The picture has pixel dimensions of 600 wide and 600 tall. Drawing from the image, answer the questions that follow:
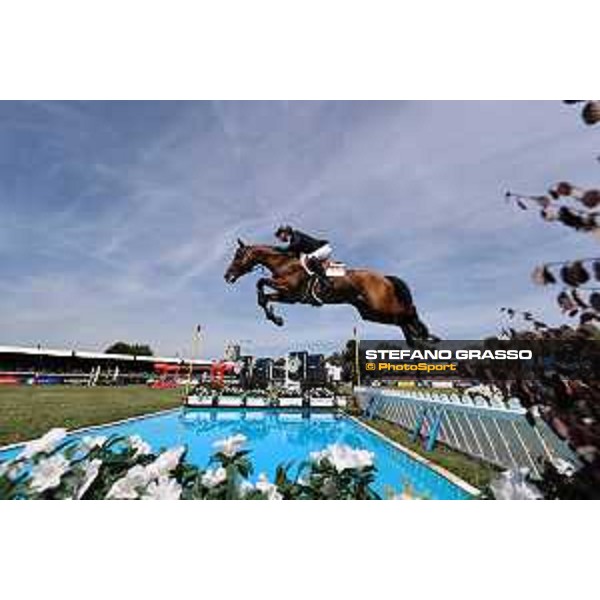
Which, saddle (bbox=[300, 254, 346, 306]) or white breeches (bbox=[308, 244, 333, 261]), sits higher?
white breeches (bbox=[308, 244, 333, 261])

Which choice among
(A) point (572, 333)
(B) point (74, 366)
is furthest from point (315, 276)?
Result: (B) point (74, 366)

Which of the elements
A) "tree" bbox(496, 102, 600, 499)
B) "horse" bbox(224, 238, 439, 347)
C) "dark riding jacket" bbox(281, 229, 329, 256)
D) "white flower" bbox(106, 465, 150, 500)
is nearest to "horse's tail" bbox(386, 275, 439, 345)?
"horse" bbox(224, 238, 439, 347)

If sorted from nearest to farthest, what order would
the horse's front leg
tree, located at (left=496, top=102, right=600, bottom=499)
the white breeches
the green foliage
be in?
tree, located at (left=496, top=102, right=600, bottom=499), the green foliage, the white breeches, the horse's front leg

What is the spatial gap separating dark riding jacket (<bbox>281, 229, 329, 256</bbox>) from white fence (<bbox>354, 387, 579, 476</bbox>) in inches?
78.0

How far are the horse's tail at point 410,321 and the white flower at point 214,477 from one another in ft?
12.0

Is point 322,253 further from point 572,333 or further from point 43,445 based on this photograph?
point 572,333

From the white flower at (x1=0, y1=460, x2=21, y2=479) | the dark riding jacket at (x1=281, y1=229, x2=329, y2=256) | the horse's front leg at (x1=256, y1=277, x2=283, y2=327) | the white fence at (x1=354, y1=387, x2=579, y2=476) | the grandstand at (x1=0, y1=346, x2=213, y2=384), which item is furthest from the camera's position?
the grandstand at (x1=0, y1=346, x2=213, y2=384)

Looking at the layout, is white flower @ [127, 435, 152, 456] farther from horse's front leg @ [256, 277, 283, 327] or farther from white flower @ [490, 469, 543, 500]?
horse's front leg @ [256, 277, 283, 327]

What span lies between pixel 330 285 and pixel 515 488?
139 inches

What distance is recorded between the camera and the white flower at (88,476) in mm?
2189

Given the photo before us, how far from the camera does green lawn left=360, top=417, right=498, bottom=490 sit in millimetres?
3699
